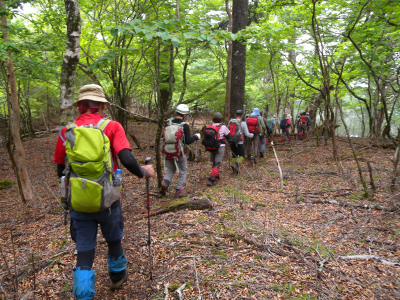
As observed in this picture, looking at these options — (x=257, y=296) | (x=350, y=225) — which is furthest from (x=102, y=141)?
(x=350, y=225)

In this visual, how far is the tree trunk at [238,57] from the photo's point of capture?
871 cm

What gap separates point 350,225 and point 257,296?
2525 millimetres

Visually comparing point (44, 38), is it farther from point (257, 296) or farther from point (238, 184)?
point (257, 296)

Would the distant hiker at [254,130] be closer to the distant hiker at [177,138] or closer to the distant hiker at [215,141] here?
the distant hiker at [215,141]

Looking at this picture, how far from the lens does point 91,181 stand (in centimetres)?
219

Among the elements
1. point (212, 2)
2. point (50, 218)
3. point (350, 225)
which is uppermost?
point (212, 2)

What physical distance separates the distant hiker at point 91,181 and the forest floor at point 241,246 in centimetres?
55

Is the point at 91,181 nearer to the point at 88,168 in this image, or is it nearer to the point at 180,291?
the point at 88,168

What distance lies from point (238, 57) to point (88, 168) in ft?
26.6

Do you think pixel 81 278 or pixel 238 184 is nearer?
pixel 81 278

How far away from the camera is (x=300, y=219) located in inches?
173

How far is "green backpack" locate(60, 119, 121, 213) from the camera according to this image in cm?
218

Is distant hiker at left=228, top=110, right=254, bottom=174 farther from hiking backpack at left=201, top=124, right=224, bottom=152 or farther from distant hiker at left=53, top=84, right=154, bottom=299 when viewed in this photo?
distant hiker at left=53, top=84, right=154, bottom=299

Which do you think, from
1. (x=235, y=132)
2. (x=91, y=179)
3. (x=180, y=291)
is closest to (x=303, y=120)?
(x=235, y=132)
